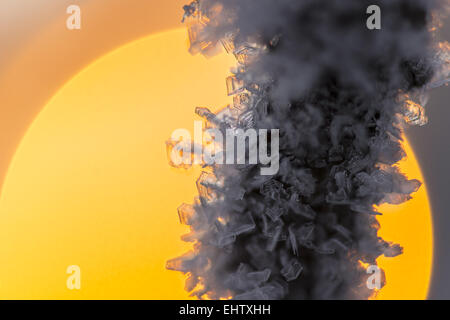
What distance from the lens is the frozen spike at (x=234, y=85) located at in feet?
1.92

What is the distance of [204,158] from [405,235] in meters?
0.60

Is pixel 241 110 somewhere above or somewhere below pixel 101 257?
above

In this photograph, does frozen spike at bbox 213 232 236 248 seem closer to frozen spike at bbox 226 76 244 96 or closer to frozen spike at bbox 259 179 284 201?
frozen spike at bbox 259 179 284 201

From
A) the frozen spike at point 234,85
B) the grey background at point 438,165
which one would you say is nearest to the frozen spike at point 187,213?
the frozen spike at point 234,85

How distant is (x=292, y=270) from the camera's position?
558mm

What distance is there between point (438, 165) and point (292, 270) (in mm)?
572

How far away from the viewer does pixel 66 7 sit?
872 millimetres

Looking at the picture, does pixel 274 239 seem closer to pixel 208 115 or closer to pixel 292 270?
pixel 292 270

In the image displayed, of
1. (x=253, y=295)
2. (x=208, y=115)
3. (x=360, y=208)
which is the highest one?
(x=208, y=115)

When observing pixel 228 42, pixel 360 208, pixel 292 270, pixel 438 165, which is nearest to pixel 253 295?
pixel 292 270

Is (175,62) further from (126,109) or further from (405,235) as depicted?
(405,235)

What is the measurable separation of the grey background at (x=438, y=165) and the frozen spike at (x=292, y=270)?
1.76ft

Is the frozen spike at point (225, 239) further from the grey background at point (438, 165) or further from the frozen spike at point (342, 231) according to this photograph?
the grey background at point (438, 165)
